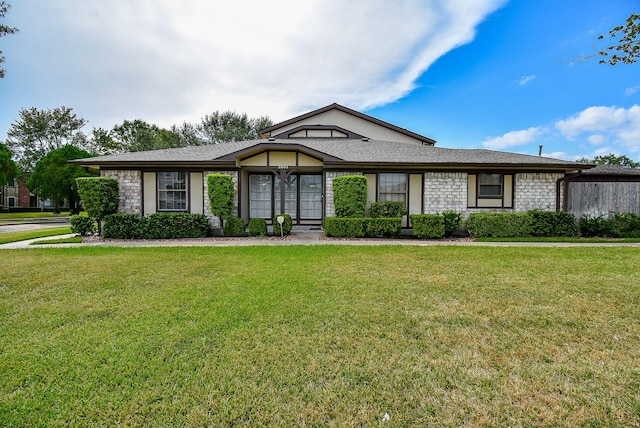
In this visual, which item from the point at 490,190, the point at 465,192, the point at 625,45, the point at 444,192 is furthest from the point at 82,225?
the point at 490,190

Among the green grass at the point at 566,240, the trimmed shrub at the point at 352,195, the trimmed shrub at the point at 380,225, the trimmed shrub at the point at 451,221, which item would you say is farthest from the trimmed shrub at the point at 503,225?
the trimmed shrub at the point at 352,195

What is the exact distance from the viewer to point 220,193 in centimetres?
1094

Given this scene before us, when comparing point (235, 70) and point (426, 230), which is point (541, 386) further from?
point (235, 70)

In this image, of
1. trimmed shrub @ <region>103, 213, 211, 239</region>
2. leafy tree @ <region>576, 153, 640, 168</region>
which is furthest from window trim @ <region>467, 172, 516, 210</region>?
leafy tree @ <region>576, 153, 640, 168</region>

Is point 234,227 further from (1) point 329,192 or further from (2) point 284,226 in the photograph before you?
(1) point 329,192

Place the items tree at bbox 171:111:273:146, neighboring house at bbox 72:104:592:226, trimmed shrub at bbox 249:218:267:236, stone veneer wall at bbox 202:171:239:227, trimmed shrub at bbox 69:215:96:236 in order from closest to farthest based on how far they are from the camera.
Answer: trimmed shrub at bbox 249:218:267:236 < trimmed shrub at bbox 69:215:96:236 < neighboring house at bbox 72:104:592:226 < stone veneer wall at bbox 202:171:239:227 < tree at bbox 171:111:273:146

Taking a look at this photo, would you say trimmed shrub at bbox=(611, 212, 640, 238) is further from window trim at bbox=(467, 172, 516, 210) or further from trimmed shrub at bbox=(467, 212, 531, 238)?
window trim at bbox=(467, 172, 516, 210)

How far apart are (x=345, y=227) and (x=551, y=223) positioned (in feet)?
25.0

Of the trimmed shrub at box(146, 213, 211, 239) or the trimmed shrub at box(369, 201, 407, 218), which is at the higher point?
the trimmed shrub at box(369, 201, 407, 218)

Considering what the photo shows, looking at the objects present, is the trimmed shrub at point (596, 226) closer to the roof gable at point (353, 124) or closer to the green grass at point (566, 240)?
the green grass at point (566, 240)

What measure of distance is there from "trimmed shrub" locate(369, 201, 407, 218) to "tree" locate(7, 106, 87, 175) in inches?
1854

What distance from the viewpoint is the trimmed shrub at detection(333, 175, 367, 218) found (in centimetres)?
1096

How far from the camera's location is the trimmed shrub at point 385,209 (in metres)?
11.6

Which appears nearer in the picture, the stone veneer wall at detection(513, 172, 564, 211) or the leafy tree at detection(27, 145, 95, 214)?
the stone veneer wall at detection(513, 172, 564, 211)
